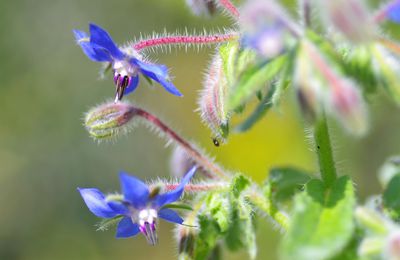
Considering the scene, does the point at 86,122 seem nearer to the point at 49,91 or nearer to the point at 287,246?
the point at 287,246

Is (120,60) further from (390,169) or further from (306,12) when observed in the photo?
(390,169)

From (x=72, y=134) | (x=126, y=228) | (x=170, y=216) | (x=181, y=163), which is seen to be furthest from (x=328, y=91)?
(x=72, y=134)

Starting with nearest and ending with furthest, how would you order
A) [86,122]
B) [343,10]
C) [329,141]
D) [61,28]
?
[343,10] < [329,141] < [86,122] < [61,28]

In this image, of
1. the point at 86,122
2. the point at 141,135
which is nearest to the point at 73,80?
the point at 141,135

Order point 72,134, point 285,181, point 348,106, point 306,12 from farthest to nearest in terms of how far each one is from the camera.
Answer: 1. point 72,134
2. point 285,181
3. point 306,12
4. point 348,106

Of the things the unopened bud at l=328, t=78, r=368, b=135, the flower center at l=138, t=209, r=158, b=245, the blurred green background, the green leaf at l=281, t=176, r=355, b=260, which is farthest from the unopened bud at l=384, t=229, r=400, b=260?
the blurred green background
